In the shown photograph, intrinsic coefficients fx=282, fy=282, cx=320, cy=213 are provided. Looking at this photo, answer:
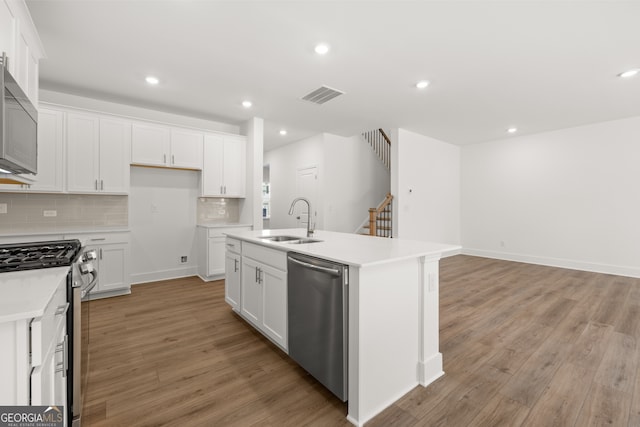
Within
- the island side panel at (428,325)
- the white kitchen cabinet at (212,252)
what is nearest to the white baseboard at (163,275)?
the white kitchen cabinet at (212,252)

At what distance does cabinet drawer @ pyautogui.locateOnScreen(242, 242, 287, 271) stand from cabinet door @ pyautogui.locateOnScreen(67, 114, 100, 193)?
2655 mm

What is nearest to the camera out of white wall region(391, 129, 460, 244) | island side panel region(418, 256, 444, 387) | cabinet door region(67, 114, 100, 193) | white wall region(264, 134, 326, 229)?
island side panel region(418, 256, 444, 387)

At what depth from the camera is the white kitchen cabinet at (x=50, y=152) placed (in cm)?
347

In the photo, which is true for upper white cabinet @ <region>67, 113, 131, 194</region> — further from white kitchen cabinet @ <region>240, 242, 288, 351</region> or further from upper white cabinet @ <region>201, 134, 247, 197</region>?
white kitchen cabinet @ <region>240, 242, 288, 351</region>

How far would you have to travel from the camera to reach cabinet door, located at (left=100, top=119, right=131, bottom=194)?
12.9 ft

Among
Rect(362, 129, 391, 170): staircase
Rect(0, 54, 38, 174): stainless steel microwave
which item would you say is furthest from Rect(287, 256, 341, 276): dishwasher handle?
Rect(362, 129, 391, 170): staircase

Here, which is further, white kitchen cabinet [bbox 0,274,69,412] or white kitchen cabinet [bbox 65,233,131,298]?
white kitchen cabinet [bbox 65,233,131,298]

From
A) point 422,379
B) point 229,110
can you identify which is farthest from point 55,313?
point 229,110

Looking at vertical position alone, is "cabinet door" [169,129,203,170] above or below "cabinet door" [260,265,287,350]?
above

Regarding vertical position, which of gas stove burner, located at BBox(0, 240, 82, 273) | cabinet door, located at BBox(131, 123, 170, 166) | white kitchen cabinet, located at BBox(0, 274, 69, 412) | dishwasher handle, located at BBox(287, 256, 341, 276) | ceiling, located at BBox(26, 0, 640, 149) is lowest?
white kitchen cabinet, located at BBox(0, 274, 69, 412)

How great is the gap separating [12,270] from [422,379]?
2.46 m

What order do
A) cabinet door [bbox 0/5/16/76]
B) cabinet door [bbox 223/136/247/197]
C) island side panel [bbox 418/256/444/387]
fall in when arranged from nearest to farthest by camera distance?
1. cabinet door [bbox 0/5/16/76]
2. island side panel [bbox 418/256/444/387]
3. cabinet door [bbox 223/136/247/197]

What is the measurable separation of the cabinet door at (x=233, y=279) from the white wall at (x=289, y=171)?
3017 millimetres

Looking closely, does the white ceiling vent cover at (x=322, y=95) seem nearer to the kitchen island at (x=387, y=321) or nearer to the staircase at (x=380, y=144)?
the kitchen island at (x=387, y=321)
